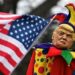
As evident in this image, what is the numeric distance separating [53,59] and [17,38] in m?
1.44

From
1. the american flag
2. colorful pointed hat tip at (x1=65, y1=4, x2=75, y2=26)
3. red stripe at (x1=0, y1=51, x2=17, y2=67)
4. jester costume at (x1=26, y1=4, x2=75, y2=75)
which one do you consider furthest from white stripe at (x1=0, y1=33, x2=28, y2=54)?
colorful pointed hat tip at (x1=65, y1=4, x2=75, y2=26)

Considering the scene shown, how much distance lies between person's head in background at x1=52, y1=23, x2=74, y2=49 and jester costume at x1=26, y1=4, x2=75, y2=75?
29 millimetres

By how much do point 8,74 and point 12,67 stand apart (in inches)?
4.9

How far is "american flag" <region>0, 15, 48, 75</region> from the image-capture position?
652 cm

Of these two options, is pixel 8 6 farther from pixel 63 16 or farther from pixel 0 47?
pixel 63 16

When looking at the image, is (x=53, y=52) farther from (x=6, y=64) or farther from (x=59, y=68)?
(x=6, y=64)

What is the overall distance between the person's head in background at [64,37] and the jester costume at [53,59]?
0.03m

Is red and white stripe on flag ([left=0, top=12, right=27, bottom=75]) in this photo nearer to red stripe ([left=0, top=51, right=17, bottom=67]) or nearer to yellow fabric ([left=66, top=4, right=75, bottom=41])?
red stripe ([left=0, top=51, right=17, bottom=67])

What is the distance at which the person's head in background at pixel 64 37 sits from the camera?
5270 millimetres

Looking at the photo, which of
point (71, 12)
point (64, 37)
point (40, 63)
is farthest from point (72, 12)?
point (40, 63)

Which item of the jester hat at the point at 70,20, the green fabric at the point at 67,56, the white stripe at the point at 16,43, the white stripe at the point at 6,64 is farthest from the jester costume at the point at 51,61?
the white stripe at the point at 16,43

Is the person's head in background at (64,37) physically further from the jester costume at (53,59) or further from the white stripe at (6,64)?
the white stripe at (6,64)

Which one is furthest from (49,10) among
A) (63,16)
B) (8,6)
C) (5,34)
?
(63,16)

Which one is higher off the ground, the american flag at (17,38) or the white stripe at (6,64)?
the american flag at (17,38)
